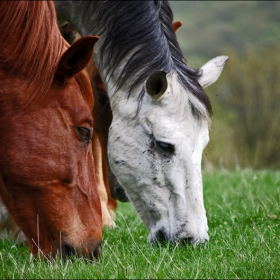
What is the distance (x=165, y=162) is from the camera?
395 centimetres

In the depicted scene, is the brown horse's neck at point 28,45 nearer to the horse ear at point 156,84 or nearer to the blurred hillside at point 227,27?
the horse ear at point 156,84

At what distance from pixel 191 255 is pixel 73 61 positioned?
4.86 feet

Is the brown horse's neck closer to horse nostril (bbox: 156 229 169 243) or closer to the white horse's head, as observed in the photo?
the white horse's head

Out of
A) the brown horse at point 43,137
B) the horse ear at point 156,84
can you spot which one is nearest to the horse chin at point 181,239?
the brown horse at point 43,137

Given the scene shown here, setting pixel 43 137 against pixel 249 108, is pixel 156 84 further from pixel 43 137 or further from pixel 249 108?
pixel 249 108

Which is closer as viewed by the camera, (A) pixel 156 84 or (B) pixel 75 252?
(B) pixel 75 252

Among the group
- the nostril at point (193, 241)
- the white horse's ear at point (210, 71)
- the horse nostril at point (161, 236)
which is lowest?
the horse nostril at point (161, 236)

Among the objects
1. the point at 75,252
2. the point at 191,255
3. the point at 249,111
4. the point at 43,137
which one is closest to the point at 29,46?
the point at 43,137

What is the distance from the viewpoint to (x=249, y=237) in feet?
12.7

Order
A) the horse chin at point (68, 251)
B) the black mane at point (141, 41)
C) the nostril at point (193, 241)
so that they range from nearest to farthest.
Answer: the horse chin at point (68, 251) → the nostril at point (193, 241) → the black mane at point (141, 41)

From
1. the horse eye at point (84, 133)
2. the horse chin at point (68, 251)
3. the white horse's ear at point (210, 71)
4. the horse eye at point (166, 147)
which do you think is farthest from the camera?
the white horse's ear at point (210, 71)

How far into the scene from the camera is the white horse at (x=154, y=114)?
3.86 meters

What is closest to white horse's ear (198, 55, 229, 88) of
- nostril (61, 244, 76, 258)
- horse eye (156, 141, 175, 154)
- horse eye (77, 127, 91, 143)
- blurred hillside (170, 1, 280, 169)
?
horse eye (156, 141, 175, 154)

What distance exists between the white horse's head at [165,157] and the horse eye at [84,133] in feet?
2.54
